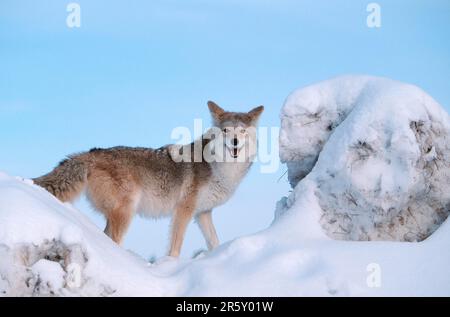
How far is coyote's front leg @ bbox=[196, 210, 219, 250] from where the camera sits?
12414 millimetres

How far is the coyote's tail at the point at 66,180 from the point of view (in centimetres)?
1109

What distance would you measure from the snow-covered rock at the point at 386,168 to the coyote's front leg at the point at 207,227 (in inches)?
137

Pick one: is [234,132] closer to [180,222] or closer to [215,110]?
[215,110]

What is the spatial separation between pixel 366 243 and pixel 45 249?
13.8 feet

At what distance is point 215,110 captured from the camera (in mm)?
12320

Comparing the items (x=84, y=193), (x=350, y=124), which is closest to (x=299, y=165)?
(x=350, y=124)

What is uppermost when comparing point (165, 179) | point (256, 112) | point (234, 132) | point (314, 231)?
point (256, 112)

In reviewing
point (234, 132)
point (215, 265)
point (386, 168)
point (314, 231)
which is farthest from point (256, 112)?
point (215, 265)

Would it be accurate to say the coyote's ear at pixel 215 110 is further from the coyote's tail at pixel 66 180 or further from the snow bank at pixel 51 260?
the snow bank at pixel 51 260

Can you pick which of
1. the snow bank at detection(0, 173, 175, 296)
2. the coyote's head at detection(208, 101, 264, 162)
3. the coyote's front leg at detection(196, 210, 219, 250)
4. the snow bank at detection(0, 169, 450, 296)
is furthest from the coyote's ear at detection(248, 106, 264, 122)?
the snow bank at detection(0, 173, 175, 296)

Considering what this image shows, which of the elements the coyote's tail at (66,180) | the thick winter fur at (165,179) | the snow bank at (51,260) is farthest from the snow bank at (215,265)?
the thick winter fur at (165,179)

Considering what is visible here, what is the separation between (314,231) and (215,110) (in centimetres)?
419
